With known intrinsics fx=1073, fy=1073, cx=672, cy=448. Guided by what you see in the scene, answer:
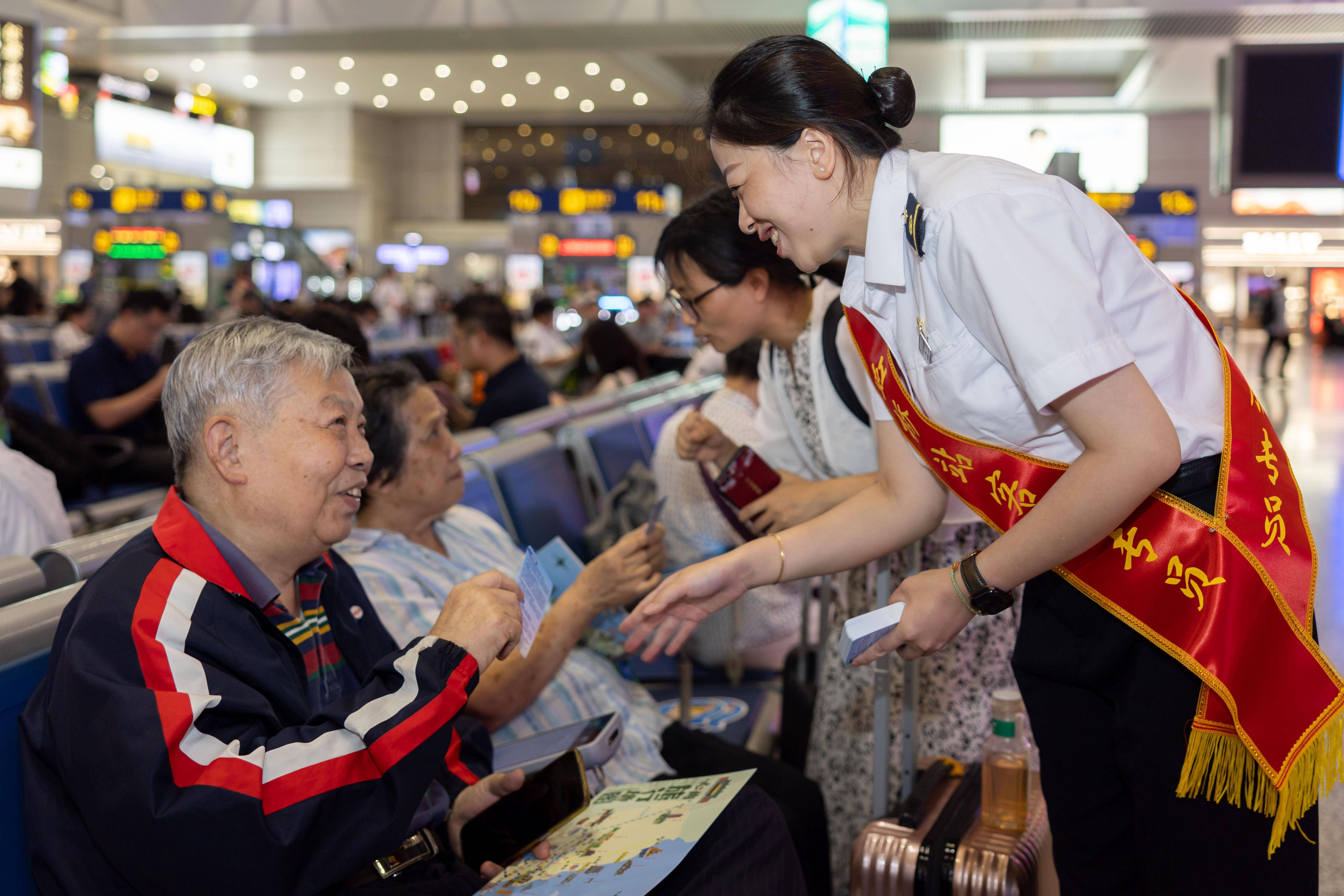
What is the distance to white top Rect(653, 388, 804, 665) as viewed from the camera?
3.05m

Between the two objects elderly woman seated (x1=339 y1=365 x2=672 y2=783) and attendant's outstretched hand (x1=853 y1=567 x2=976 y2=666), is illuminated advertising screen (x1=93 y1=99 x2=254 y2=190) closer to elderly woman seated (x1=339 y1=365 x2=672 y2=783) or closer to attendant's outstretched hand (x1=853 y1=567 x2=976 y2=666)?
elderly woman seated (x1=339 y1=365 x2=672 y2=783)

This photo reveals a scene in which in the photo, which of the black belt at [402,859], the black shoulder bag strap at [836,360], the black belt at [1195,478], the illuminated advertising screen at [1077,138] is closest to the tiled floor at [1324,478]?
the black belt at [1195,478]

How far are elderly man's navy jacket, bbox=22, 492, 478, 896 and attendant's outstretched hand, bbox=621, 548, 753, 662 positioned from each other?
1.05 ft

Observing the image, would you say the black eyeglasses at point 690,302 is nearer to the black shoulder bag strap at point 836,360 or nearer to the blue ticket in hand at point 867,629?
the black shoulder bag strap at point 836,360

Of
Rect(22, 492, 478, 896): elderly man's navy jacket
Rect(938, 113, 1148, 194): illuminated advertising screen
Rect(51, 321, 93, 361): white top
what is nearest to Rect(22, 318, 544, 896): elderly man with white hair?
Rect(22, 492, 478, 896): elderly man's navy jacket

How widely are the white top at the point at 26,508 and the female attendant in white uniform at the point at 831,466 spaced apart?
5.32 ft

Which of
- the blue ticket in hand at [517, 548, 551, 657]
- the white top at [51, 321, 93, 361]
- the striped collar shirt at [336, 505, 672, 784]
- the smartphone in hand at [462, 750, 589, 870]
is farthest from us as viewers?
the white top at [51, 321, 93, 361]

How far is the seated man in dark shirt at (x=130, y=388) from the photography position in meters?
5.35

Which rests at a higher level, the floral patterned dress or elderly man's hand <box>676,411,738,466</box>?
elderly man's hand <box>676,411,738,466</box>

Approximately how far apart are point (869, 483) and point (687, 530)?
121 centimetres

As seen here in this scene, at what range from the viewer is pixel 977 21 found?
1151cm

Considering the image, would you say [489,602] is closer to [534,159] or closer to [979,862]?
[979,862]

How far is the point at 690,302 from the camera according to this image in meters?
2.24

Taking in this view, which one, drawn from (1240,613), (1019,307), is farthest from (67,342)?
(1240,613)
